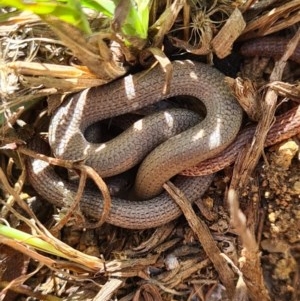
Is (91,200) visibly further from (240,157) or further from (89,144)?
(240,157)

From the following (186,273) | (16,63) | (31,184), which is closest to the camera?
(16,63)

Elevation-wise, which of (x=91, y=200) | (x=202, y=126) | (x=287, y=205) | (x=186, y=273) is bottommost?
(x=186, y=273)

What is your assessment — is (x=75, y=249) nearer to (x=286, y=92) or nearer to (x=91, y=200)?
(x=91, y=200)

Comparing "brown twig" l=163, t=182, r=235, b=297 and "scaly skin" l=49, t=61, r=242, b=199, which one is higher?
"scaly skin" l=49, t=61, r=242, b=199

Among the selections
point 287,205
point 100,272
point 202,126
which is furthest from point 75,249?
point 287,205

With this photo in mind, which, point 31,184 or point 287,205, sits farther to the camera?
point 31,184

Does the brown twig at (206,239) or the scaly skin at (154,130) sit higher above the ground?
the scaly skin at (154,130)

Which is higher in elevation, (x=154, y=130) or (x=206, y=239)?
(x=154, y=130)

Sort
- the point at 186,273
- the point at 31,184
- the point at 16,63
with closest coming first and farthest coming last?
the point at 16,63 < the point at 186,273 < the point at 31,184

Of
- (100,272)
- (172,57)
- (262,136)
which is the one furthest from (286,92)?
(100,272)

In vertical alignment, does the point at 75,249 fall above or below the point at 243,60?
below
